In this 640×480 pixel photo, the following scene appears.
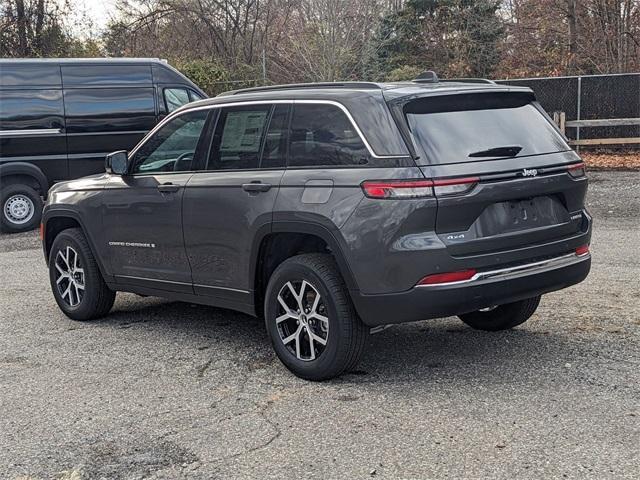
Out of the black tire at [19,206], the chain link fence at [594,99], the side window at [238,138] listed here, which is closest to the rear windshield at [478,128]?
the side window at [238,138]

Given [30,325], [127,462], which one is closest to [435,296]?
[127,462]

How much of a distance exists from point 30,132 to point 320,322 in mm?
9338

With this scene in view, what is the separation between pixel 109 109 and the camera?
13.1 metres

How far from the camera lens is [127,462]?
3824mm

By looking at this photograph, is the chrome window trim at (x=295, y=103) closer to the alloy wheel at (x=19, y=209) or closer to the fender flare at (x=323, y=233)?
the fender flare at (x=323, y=233)

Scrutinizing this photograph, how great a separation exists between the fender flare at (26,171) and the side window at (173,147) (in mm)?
7290

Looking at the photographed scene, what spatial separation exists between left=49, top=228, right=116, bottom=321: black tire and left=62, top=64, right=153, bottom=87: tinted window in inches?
264

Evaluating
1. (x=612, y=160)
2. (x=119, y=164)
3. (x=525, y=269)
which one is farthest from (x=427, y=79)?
(x=612, y=160)

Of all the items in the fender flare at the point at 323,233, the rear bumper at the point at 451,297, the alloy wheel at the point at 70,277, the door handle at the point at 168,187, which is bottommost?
the alloy wheel at the point at 70,277

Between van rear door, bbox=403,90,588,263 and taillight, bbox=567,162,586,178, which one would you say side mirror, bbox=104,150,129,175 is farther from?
taillight, bbox=567,162,586,178

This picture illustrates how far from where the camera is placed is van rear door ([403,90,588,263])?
4402 millimetres

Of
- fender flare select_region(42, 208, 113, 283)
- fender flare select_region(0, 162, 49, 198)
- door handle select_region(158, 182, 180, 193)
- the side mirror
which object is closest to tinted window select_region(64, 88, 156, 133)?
fender flare select_region(0, 162, 49, 198)

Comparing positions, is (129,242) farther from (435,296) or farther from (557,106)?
(557,106)

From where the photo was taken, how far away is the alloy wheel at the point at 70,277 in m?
6.65
